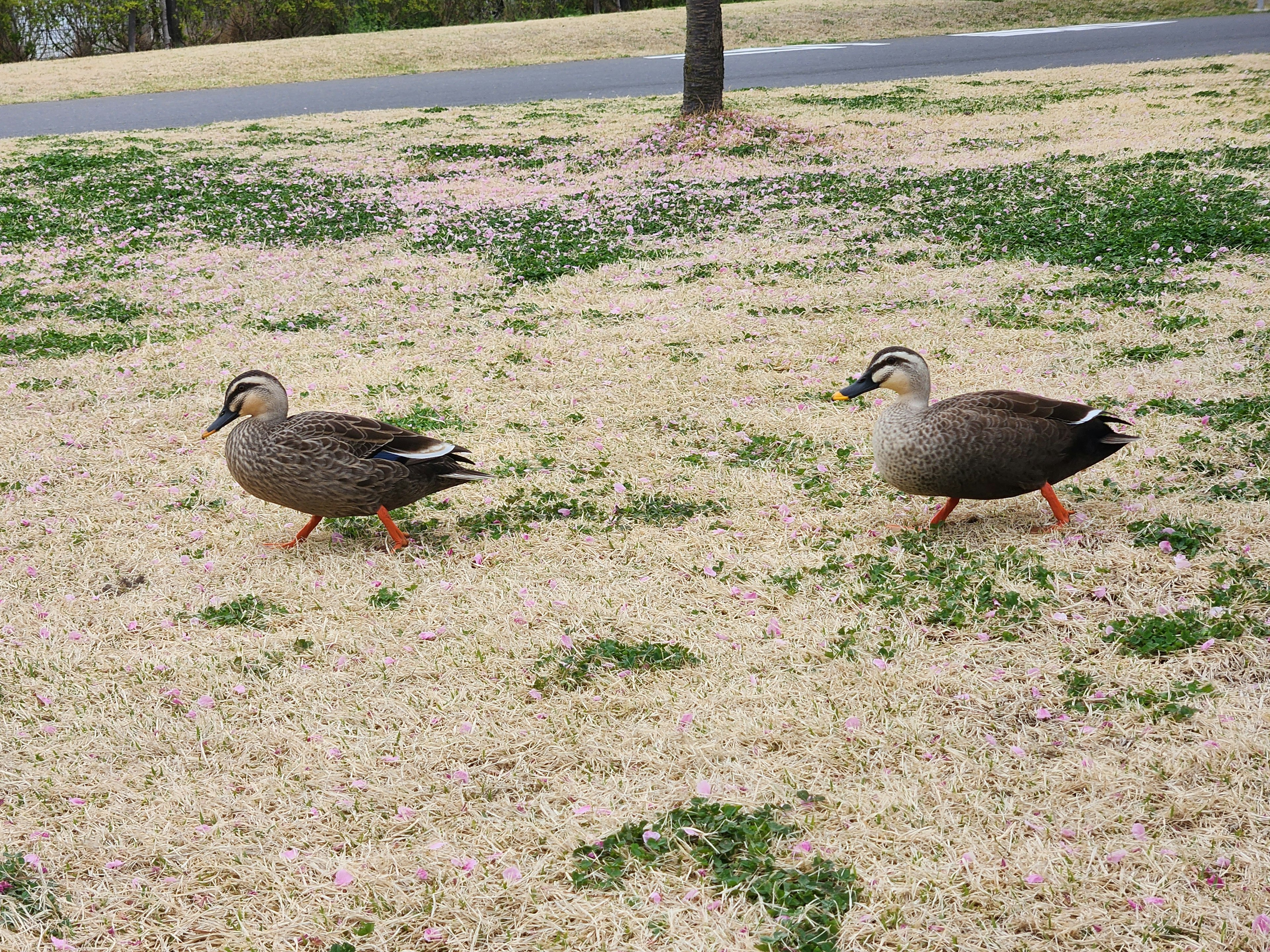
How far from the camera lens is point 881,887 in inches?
114

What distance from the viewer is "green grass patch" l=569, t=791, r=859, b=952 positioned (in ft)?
9.12

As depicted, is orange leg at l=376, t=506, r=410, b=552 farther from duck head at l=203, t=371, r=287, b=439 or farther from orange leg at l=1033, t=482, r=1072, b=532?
orange leg at l=1033, t=482, r=1072, b=532

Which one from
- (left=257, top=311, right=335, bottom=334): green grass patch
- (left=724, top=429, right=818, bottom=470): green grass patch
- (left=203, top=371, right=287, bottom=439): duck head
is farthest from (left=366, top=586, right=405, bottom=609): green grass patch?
(left=257, top=311, right=335, bottom=334): green grass patch

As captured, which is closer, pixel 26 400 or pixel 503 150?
pixel 26 400

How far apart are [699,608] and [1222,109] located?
1572 cm

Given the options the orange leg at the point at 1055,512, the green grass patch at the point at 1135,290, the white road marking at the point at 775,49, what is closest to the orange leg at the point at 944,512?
the orange leg at the point at 1055,512

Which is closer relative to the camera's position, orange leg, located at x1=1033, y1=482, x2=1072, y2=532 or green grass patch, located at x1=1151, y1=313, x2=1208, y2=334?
orange leg, located at x1=1033, y1=482, x2=1072, y2=532

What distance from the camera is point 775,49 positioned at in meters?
30.6

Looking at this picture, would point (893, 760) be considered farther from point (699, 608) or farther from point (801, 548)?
point (801, 548)

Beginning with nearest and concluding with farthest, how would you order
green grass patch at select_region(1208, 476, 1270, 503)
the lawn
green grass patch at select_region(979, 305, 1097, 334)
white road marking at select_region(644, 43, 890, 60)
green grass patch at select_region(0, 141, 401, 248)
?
the lawn < green grass patch at select_region(1208, 476, 1270, 503) < green grass patch at select_region(979, 305, 1097, 334) < green grass patch at select_region(0, 141, 401, 248) < white road marking at select_region(644, 43, 890, 60)

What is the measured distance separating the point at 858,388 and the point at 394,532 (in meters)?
2.30

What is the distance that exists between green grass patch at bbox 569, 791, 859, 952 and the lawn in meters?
0.01

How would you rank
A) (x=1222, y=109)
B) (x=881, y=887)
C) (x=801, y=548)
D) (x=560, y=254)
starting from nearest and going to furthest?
(x=881, y=887)
(x=801, y=548)
(x=560, y=254)
(x=1222, y=109)

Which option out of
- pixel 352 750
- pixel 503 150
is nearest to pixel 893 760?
pixel 352 750
